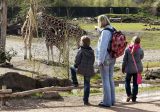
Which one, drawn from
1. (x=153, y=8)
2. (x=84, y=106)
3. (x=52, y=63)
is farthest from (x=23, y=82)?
(x=153, y=8)

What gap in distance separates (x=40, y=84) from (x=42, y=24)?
28.0ft

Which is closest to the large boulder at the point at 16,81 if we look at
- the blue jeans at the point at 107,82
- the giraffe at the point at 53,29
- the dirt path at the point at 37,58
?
the blue jeans at the point at 107,82

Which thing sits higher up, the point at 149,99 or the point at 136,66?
the point at 136,66

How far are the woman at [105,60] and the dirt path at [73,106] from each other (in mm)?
261

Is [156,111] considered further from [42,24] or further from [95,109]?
[42,24]

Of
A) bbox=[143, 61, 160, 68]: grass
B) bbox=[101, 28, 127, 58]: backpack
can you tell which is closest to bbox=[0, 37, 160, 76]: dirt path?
bbox=[143, 61, 160, 68]: grass

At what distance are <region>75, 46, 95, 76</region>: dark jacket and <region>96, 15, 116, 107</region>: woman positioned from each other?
188 millimetres

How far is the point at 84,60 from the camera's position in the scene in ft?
38.6

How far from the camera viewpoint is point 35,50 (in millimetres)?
26922

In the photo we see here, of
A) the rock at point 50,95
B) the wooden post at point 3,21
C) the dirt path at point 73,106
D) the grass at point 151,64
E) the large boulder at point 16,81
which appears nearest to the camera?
the dirt path at point 73,106

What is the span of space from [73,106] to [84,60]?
1.09 metres

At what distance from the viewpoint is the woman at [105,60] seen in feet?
38.0

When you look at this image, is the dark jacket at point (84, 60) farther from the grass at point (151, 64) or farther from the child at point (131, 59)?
the grass at point (151, 64)

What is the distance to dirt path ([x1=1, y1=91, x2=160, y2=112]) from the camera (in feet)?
37.9
